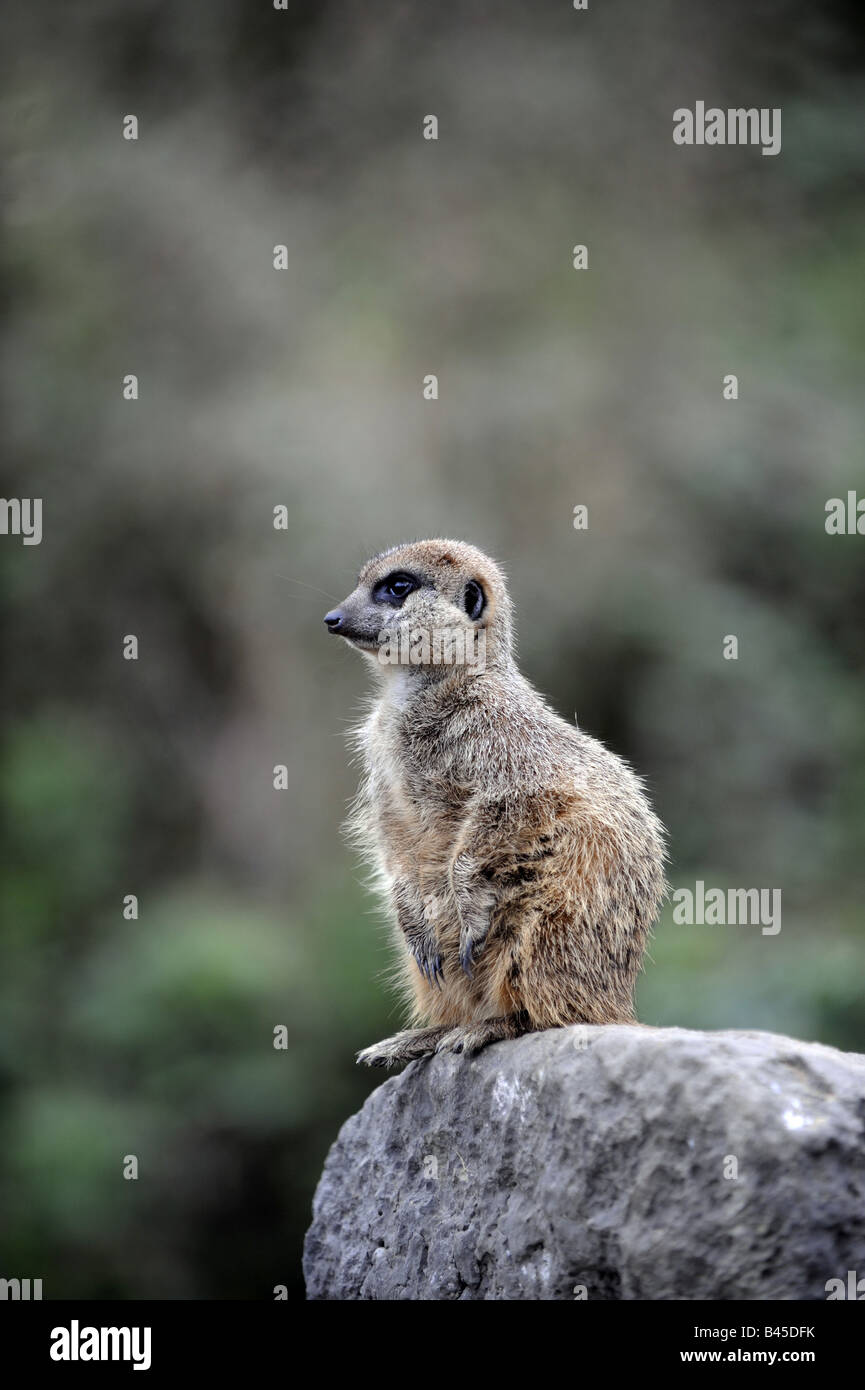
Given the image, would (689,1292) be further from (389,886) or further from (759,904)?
(759,904)

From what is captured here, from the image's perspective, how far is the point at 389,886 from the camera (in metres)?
4.59

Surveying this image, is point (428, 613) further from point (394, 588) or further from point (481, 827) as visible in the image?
point (481, 827)

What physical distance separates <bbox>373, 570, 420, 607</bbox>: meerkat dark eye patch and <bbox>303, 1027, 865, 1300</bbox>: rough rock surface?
56.8 inches

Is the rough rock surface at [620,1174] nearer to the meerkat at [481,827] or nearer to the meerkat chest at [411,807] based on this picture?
the meerkat at [481,827]

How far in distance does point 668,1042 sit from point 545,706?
150 cm

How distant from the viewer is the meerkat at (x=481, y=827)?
4.16 metres

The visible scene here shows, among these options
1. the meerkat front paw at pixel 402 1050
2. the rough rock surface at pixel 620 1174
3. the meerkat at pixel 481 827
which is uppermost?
the meerkat at pixel 481 827

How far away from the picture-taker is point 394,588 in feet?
15.5

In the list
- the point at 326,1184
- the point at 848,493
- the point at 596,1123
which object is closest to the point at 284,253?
the point at 848,493

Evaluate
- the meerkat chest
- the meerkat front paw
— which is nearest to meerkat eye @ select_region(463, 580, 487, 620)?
the meerkat chest

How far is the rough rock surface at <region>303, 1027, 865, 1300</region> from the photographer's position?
3.17m

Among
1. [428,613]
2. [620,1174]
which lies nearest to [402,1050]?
[620,1174]

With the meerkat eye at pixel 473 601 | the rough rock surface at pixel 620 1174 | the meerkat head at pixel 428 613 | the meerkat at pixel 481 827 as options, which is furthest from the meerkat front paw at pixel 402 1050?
the meerkat eye at pixel 473 601

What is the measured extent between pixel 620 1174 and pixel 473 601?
1.95 metres
